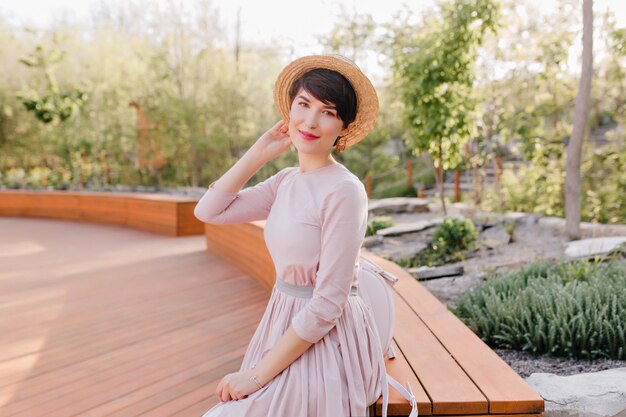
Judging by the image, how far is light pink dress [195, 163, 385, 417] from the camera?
1310mm

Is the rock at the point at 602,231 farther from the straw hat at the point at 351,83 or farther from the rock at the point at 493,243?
the straw hat at the point at 351,83

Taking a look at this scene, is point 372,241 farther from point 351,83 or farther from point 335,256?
point 335,256

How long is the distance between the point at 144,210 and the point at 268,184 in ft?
20.2

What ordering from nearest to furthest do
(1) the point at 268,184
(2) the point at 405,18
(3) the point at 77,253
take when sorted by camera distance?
1. (1) the point at 268,184
2. (3) the point at 77,253
3. (2) the point at 405,18

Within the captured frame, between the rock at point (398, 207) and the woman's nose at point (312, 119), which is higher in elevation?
the woman's nose at point (312, 119)

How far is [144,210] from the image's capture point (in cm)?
745

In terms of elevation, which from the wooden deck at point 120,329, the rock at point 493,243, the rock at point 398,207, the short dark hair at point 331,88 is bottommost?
the wooden deck at point 120,329

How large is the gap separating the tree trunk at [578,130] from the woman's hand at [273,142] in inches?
171

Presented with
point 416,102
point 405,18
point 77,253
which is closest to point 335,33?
point 405,18

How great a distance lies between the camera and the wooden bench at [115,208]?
693 centimetres

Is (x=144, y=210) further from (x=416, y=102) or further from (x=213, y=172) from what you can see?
(x=213, y=172)

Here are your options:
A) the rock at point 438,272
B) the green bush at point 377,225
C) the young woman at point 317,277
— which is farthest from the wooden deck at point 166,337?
the green bush at point 377,225

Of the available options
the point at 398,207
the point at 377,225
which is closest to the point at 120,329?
the point at 377,225

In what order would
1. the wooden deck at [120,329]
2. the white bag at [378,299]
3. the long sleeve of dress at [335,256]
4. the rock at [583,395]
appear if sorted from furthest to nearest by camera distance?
the wooden deck at [120,329] → the rock at [583,395] → the white bag at [378,299] → the long sleeve of dress at [335,256]
